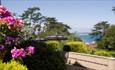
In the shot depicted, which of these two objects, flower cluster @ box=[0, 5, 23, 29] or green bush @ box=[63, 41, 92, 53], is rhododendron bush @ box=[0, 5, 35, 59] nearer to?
flower cluster @ box=[0, 5, 23, 29]

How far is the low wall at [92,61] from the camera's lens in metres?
15.4

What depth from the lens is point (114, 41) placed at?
2905 centimetres

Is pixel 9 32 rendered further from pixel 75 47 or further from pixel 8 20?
pixel 75 47

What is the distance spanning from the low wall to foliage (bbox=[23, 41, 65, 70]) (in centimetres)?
379

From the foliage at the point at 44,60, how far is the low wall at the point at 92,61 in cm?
379

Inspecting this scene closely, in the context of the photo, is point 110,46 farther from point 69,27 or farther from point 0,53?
point 69,27

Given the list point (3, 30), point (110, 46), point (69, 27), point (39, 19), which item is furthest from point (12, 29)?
point (69, 27)

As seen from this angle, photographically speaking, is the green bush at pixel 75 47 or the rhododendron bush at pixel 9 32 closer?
the rhododendron bush at pixel 9 32

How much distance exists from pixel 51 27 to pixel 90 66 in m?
50.7

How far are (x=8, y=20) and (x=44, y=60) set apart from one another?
12.8 feet

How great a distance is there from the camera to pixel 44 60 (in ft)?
38.9

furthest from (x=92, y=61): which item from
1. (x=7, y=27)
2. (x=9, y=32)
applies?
(x=7, y=27)

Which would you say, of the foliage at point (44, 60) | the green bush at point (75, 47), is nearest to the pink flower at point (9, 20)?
the foliage at point (44, 60)

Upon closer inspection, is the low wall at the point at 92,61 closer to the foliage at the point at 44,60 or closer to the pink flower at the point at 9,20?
the foliage at the point at 44,60
